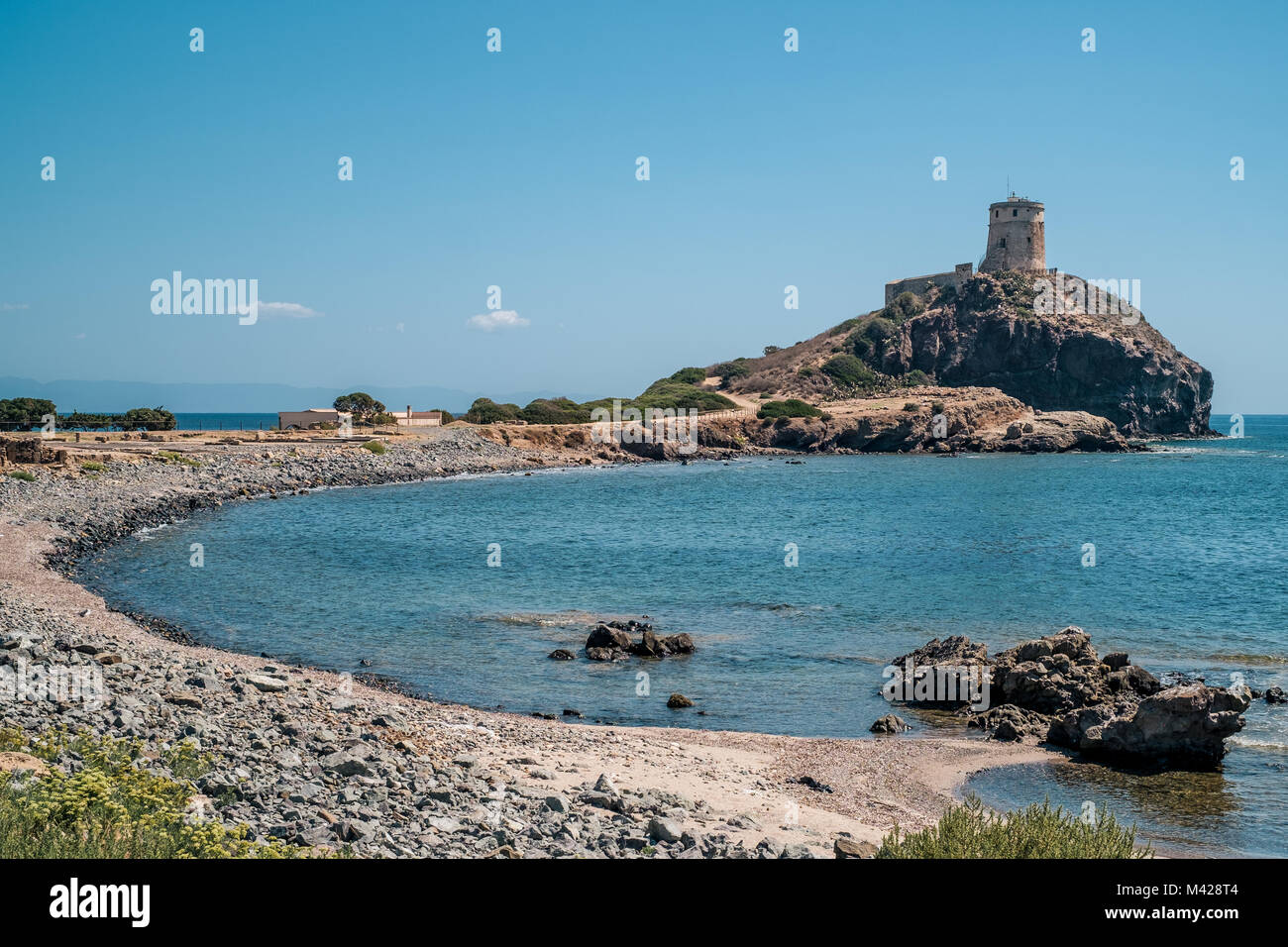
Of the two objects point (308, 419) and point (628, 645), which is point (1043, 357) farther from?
point (628, 645)

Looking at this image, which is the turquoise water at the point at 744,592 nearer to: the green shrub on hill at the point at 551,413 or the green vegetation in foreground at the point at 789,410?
the green shrub on hill at the point at 551,413

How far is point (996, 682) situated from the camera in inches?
808

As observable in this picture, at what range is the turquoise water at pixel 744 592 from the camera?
67.9ft

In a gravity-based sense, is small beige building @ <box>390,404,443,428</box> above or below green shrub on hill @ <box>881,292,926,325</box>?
below

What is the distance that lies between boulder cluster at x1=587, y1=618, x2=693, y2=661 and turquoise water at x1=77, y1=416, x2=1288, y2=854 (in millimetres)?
571

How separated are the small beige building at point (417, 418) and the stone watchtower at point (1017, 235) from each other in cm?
8584

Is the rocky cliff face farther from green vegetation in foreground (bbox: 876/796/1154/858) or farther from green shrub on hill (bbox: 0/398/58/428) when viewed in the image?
green vegetation in foreground (bbox: 876/796/1154/858)

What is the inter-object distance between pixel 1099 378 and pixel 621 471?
81760mm

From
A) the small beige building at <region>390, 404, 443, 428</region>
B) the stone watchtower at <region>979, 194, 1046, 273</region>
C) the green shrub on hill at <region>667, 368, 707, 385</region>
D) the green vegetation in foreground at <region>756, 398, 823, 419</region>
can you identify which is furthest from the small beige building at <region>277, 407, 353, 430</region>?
the stone watchtower at <region>979, 194, 1046, 273</region>

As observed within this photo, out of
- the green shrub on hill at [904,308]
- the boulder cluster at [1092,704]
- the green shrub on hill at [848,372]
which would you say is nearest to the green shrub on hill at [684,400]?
the green shrub on hill at [848,372]

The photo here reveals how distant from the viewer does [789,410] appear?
11962cm

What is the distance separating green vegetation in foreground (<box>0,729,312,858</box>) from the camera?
7195 mm

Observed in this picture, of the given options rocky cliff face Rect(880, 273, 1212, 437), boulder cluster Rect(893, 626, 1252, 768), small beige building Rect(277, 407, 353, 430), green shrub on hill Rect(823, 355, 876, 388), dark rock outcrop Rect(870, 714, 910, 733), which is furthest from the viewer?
green shrub on hill Rect(823, 355, 876, 388)

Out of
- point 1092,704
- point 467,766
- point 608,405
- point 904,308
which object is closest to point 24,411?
point 608,405
